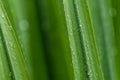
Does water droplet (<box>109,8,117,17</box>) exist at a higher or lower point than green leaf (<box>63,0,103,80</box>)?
higher

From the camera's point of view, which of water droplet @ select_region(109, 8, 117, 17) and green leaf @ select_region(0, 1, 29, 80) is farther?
water droplet @ select_region(109, 8, 117, 17)

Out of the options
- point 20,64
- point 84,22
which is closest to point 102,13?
point 84,22

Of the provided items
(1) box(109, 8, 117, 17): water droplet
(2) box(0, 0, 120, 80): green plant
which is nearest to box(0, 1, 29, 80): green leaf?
(2) box(0, 0, 120, 80): green plant

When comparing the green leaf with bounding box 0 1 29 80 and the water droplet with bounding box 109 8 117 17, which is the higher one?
the water droplet with bounding box 109 8 117 17

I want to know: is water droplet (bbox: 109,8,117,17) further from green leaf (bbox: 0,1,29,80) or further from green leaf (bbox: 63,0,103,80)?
green leaf (bbox: 0,1,29,80)

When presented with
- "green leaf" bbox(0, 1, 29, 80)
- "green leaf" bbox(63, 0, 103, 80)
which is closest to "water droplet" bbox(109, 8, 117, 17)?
"green leaf" bbox(63, 0, 103, 80)

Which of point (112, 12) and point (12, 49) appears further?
point (112, 12)

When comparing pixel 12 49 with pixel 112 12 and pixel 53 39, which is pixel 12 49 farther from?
pixel 112 12

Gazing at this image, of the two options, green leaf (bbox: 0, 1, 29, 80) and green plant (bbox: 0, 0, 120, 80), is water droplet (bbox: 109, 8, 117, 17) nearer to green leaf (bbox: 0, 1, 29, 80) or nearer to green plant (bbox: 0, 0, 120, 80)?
green plant (bbox: 0, 0, 120, 80)

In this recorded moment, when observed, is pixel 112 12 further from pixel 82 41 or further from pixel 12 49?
pixel 12 49

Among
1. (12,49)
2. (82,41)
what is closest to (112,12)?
(82,41)

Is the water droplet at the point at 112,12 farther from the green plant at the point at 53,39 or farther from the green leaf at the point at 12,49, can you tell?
the green leaf at the point at 12,49
